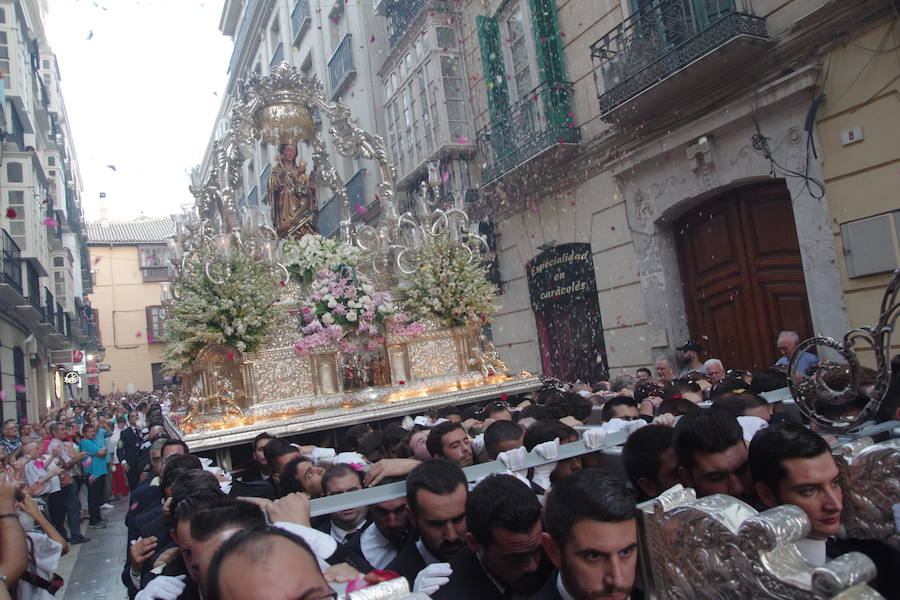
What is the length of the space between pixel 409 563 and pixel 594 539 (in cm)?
98

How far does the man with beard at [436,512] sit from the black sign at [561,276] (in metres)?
8.73

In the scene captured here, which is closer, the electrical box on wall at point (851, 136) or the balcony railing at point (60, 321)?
the electrical box on wall at point (851, 136)

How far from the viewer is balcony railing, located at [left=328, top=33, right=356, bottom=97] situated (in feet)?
57.2

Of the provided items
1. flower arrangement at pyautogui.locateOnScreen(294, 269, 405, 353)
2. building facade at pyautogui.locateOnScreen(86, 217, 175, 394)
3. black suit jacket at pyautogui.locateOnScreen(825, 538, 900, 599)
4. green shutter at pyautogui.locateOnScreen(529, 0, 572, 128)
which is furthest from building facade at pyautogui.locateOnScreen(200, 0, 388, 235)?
building facade at pyautogui.locateOnScreen(86, 217, 175, 394)

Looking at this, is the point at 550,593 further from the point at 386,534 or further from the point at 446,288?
the point at 446,288

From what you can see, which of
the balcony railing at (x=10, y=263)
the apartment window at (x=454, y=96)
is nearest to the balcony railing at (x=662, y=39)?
the apartment window at (x=454, y=96)

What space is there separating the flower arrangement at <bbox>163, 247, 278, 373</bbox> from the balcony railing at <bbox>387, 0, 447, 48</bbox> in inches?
319

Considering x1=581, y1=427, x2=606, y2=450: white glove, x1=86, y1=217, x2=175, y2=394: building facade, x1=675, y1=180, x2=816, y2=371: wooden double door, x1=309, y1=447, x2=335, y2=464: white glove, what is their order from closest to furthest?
x1=581, y1=427, x2=606, y2=450: white glove → x1=309, y1=447, x2=335, y2=464: white glove → x1=675, y1=180, x2=816, y2=371: wooden double door → x1=86, y1=217, x2=175, y2=394: building facade

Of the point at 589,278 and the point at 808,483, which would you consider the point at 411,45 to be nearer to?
the point at 589,278

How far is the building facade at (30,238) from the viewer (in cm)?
1689

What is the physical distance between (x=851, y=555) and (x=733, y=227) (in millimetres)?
7906

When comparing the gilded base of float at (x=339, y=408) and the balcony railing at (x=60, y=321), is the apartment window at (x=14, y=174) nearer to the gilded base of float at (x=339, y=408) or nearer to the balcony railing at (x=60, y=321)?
the balcony railing at (x=60, y=321)

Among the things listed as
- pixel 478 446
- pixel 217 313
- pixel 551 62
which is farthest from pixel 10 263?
pixel 478 446

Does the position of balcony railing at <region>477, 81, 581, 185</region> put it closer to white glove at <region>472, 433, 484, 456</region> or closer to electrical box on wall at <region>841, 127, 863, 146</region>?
electrical box on wall at <region>841, 127, 863, 146</region>
